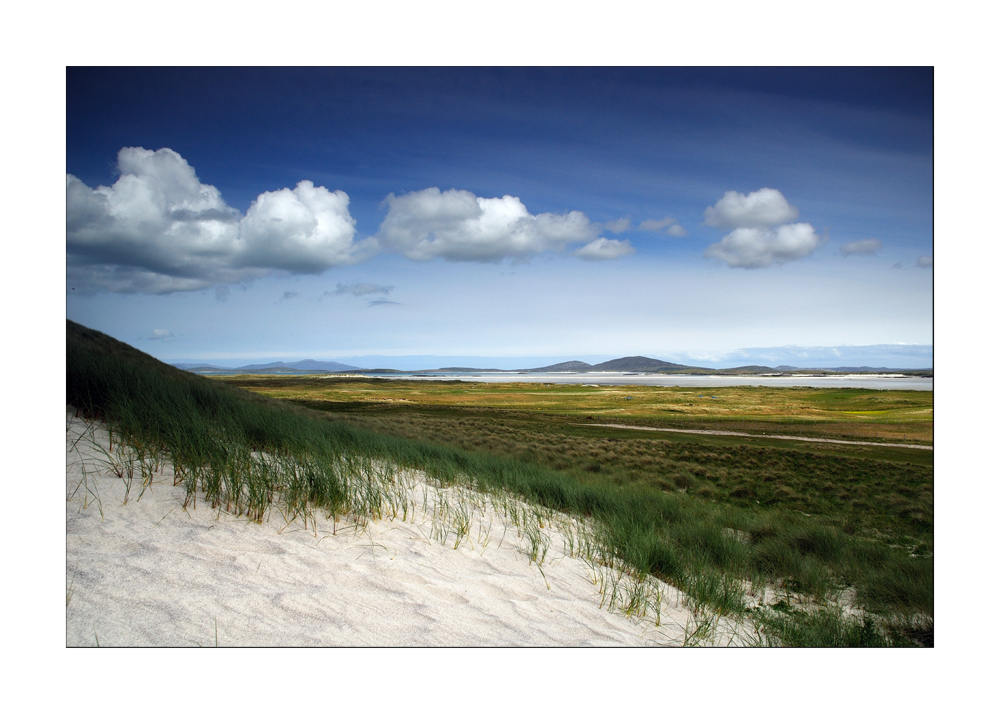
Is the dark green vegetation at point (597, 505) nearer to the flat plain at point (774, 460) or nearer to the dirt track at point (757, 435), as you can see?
the flat plain at point (774, 460)

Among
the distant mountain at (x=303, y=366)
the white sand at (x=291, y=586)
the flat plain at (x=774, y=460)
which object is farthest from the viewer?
the distant mountain at (x=303, y=366)

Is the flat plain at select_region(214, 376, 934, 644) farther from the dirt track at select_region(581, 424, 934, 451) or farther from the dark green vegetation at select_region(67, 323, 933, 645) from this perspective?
the dirt track at select_region(581, 424, 934, 451)

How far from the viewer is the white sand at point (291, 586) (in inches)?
104

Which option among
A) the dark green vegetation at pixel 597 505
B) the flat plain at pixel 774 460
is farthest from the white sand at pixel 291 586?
the flat plain at pixel 774 460

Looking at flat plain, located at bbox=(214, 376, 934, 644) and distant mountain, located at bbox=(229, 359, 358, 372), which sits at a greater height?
distant mountain, located at bbox=(229, 359, 358, 372)

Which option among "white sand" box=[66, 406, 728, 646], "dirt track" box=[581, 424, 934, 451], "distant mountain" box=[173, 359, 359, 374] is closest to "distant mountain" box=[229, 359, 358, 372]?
"distant mountain" box=[173, 359, 359, 374]

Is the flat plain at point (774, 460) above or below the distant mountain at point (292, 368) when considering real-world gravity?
below

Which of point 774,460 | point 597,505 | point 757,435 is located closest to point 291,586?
point 597,505

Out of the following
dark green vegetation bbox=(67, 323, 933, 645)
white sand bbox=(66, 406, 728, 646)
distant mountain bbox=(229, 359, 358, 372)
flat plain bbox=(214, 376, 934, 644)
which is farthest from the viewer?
distant mountain bbox=(229, 359, 358, 372)

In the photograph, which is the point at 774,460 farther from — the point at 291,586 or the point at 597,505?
the point at 291,586

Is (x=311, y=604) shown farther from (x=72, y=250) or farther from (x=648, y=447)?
(x=648, y=447)

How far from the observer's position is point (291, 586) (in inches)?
113

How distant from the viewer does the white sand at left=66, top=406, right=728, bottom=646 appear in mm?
2641

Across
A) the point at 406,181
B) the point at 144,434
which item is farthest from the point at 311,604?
the point at 406,181
